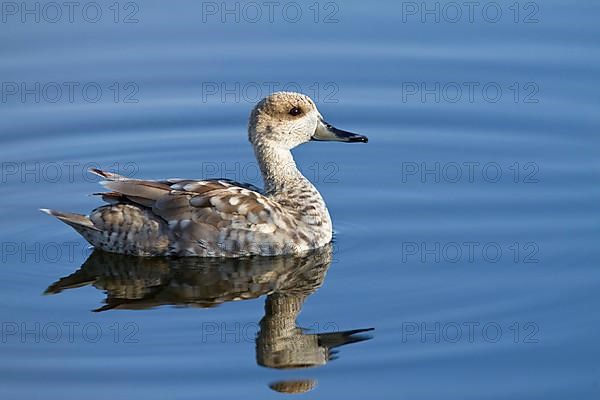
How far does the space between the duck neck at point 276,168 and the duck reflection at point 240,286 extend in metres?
0.75

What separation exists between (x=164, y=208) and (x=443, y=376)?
3.52 metres

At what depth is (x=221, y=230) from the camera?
12.4 m

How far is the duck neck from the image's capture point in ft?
42.4

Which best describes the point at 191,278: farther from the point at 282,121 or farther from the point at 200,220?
the point at 282,121

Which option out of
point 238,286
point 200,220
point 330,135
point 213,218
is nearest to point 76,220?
point 200,220

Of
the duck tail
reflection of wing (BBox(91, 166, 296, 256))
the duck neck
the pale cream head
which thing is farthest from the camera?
the duck neck

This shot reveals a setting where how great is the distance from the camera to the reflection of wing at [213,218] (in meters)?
12.4

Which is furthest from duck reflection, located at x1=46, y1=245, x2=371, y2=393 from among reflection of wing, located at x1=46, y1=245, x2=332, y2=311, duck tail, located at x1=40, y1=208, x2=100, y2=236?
duck tail, located at x1=40, y1=208, x2=100, y2=236

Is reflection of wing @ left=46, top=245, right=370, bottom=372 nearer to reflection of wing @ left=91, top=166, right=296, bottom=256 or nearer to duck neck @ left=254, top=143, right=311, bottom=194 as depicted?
reflection of wing @ left=91, top=166, right=296, bottom=256

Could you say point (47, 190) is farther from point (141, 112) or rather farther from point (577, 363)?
point (577, 363)

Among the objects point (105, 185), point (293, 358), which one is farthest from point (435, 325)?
point (105, 185)

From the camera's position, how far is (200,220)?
12.4 m

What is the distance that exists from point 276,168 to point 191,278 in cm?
149

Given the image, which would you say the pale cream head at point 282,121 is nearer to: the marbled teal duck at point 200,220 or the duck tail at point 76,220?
the marbled teal duck at point 200,220
